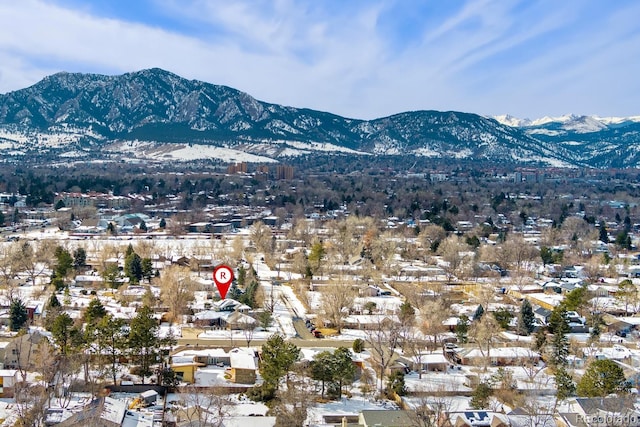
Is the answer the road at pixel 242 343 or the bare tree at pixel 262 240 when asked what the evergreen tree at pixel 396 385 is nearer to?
the road at pixel 242 343

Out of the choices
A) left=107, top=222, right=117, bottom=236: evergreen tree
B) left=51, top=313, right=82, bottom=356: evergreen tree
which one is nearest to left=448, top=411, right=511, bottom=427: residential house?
left=51, top=313, right=82, bottom=356: evergreen tree

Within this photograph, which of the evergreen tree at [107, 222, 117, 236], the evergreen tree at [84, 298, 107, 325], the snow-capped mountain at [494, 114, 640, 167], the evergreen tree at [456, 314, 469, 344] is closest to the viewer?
the evergreen tree at [84, 298, 107, 325]

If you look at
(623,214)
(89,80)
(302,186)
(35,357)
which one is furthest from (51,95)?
Answer: (35,357)

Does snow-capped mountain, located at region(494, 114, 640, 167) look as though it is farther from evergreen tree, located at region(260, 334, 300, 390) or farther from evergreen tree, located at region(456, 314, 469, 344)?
evergreen tree, located at region(260, 334, 300, 390)

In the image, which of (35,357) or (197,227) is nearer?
(35,357)

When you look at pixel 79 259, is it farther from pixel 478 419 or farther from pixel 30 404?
pixel 478 419

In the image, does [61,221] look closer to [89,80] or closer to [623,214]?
[623,214]

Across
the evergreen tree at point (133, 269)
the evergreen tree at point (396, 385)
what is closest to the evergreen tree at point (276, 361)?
the evergreen tree at point (396, 385)
